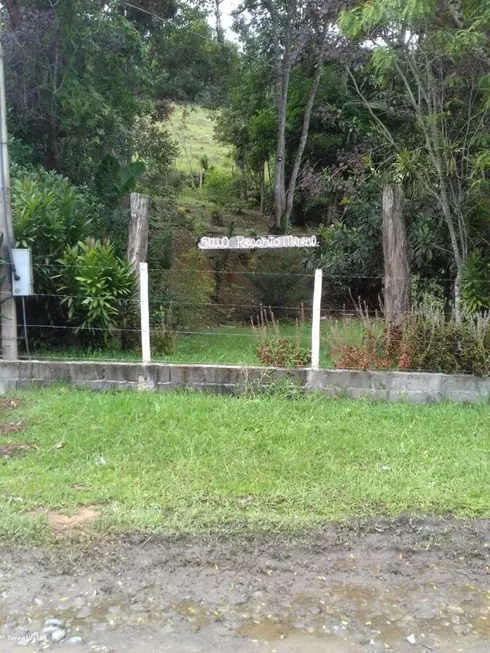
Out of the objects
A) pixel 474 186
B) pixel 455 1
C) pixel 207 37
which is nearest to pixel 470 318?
pixel 474 186

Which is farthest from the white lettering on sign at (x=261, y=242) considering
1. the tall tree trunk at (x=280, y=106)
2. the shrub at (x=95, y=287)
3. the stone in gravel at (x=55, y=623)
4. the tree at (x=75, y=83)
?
the tall tree trunk at (x=280, y=106)

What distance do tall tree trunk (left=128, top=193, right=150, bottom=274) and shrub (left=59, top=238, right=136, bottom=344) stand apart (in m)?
0.36

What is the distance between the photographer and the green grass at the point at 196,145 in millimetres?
27497

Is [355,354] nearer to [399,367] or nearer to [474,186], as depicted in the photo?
[399,367]

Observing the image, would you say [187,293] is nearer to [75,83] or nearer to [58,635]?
[75,83]

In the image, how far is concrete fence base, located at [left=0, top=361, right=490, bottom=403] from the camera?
645 centimetres

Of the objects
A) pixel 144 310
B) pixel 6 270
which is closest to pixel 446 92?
pixel 144 310

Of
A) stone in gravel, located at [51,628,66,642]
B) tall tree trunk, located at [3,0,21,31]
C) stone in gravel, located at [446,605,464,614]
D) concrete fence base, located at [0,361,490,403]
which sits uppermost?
tall tree trunk, located at [3,0,21,31]

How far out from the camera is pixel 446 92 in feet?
28.6

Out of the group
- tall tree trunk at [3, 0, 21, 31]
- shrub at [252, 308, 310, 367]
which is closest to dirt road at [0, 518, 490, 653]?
shrub at [252, 308, 310, 367]

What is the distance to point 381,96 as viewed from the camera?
11.9 m

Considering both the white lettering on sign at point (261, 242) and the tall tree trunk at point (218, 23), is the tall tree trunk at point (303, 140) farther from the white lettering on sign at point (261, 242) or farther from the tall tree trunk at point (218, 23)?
the white lettering on sign at point (261, 242)

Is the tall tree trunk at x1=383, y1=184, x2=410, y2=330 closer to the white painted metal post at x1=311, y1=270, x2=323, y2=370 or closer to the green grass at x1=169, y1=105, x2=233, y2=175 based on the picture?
the white painted metal post at x1=311, y1=270, x2=323, y2=370

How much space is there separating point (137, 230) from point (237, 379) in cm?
292
